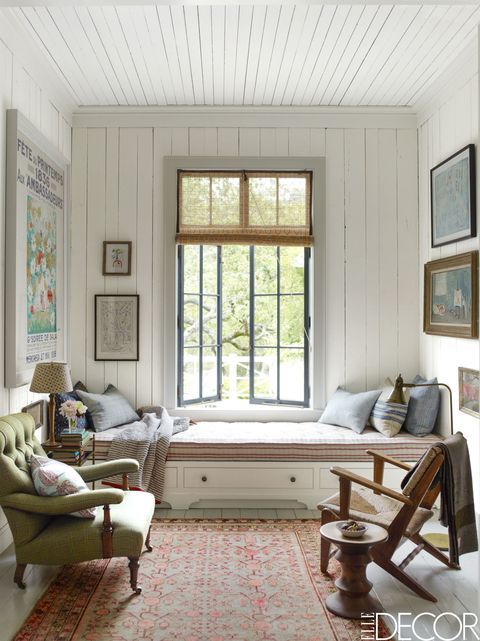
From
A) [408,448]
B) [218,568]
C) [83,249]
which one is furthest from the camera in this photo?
[83,249]

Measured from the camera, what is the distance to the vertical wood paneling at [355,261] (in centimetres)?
582

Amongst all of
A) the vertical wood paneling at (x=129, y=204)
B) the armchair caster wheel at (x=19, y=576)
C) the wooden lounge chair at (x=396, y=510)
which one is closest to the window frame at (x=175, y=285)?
the vertical wood paneling at (x=129, y=204)

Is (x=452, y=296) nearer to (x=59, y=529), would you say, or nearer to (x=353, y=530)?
(x=353, y=530)

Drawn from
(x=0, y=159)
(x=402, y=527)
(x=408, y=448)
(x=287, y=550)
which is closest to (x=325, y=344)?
(x=408, y=448)

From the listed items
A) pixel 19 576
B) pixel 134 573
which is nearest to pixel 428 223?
pixel 134 573

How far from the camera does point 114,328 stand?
5766mm

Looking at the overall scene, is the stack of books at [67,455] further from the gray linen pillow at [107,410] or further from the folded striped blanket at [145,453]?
the gray linen pillow at [107,410]

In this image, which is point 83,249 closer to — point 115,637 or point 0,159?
point 0,159

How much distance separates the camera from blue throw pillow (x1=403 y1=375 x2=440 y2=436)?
17.0 ft

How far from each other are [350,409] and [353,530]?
2.22 metres

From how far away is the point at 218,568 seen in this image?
382 cm

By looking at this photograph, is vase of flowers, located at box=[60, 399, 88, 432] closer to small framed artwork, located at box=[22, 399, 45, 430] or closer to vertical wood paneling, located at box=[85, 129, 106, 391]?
small framed artwork, located at box=[22, 399, 45, 430]

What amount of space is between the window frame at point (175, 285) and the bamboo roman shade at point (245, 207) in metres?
0.08

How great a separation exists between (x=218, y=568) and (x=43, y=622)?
1122 mm
